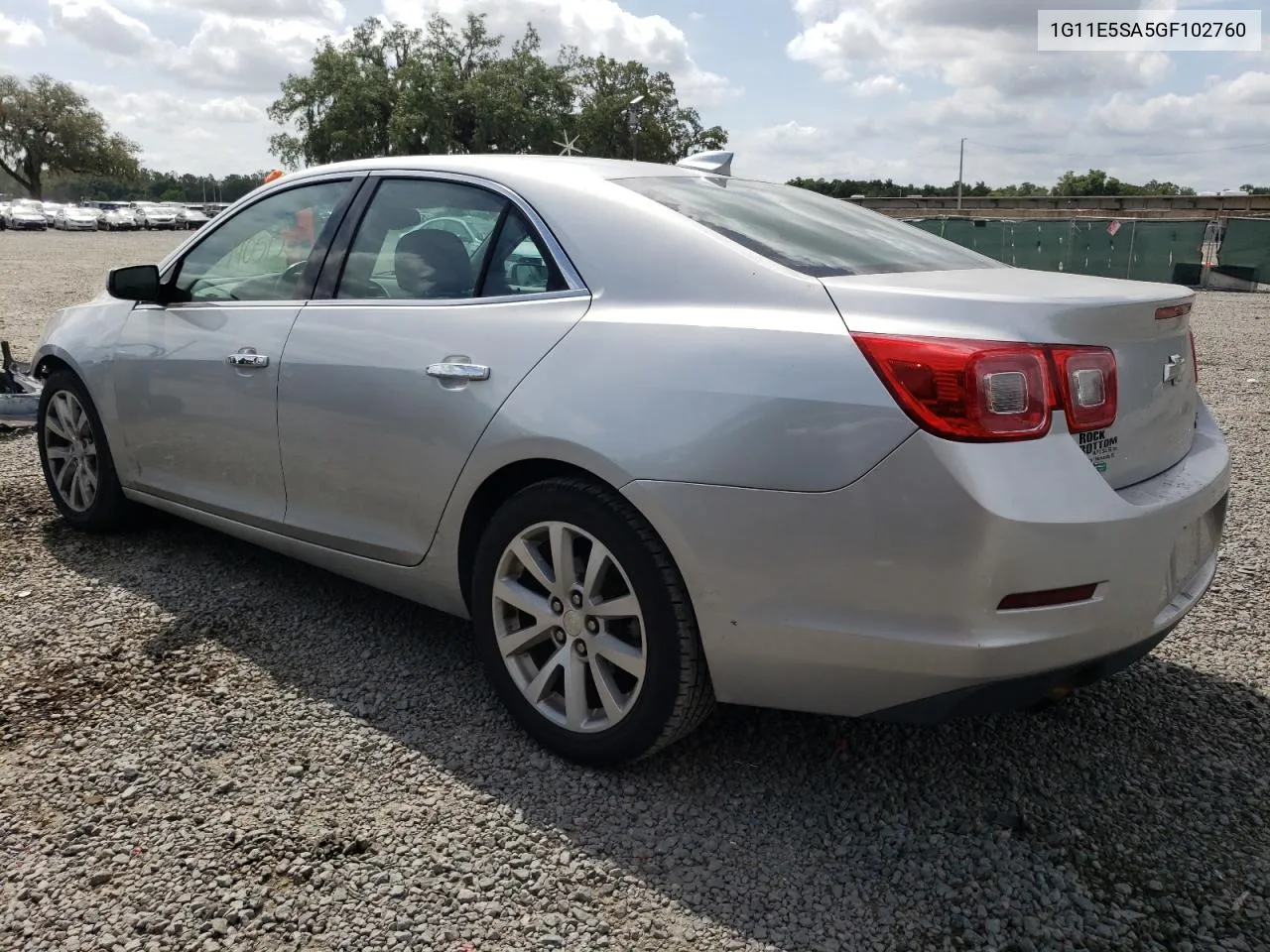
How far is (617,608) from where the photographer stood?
2686 millimetres

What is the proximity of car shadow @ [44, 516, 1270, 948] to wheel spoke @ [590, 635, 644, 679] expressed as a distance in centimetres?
36

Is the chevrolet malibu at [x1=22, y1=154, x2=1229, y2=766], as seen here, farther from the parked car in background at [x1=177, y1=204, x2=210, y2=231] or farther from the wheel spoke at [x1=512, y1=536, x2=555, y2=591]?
the parked car in background at [x1=177, y1=204, x2=210, y2=231]

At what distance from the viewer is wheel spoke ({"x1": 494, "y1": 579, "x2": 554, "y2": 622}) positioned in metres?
2.86

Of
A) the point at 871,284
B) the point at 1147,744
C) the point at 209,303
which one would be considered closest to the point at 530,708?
the point at 871,284

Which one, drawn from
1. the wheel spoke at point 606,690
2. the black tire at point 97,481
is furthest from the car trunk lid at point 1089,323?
the black tire at point 97,481

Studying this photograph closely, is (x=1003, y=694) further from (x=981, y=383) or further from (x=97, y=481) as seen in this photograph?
(x=97, y=481)

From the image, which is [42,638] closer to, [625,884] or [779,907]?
[625,884]

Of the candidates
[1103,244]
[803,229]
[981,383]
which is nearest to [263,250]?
[803,229]

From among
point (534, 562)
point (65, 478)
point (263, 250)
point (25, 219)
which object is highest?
point (25, 219)

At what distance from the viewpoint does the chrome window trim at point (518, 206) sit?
2898 mm

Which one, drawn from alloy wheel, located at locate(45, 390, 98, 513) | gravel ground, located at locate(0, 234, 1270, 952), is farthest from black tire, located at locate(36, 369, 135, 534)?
gravel ground, located at locate(0, 234, 1270, 952)

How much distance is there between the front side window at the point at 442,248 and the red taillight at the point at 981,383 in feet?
3.40

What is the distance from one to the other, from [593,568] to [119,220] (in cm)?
6803

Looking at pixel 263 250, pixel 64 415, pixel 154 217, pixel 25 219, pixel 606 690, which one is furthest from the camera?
pixel 154 217
